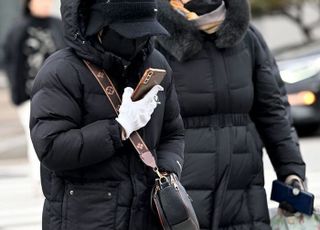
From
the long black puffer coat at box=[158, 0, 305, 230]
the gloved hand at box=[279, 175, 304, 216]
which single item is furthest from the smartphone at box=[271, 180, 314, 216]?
the long black puffer coat at box=[158, 0, 305, 230]

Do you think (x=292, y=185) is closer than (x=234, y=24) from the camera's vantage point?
No

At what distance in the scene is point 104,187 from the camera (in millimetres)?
3320

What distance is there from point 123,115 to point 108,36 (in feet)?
0.93

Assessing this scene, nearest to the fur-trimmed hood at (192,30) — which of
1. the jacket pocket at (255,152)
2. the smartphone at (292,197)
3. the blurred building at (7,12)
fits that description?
the jacket pocket at (255,152)

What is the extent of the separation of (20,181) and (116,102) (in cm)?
708

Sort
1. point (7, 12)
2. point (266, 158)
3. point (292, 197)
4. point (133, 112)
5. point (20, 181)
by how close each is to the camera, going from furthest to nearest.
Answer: point (7, 12) → point (20, 181) → point (266, 158) → point (292, 197) → point (133, 112)

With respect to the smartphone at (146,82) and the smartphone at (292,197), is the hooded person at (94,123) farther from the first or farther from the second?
the smartphone at (292,197)

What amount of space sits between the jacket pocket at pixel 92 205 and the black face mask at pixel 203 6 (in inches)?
49.1

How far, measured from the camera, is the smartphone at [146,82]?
3.31 meters

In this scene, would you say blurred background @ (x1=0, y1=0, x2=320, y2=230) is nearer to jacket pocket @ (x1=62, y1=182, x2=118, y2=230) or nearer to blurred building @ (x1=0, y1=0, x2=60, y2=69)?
jacket pocket @ (x1=62, y1=182, x2=118, y2=230)

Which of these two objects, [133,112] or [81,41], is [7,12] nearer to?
[81,41]

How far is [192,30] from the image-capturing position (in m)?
4.26

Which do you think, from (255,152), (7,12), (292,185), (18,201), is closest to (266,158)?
(18,201)

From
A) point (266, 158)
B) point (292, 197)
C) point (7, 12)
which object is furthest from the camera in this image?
point (7, 12)
